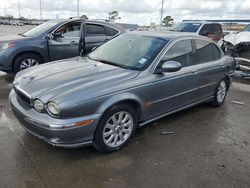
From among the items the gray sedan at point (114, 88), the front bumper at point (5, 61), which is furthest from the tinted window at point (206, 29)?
the front bumper at point (5, 61)

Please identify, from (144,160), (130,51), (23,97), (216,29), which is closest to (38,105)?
(23,97)

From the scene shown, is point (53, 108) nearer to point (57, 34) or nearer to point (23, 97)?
point (23, 97)

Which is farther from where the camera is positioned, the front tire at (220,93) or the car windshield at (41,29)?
the car windshield at (41,29)

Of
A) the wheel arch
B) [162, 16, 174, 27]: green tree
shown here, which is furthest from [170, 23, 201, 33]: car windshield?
[162, 16, 174, 27]: green tree

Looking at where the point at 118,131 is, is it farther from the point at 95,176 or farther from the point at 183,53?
the point at 183,53

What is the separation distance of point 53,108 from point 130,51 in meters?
1.71

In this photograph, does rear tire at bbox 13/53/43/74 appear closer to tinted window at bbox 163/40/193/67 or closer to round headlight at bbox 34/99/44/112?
round headlight at bbox 34/99/44/112

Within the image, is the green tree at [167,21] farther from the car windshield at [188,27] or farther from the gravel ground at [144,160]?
the gravel ground at [144,160]

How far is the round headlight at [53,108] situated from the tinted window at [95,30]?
15.7 ft

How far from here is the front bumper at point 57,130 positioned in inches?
113

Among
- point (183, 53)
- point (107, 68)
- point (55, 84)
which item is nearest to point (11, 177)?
point (55, 84)

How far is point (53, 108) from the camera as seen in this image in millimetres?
2871

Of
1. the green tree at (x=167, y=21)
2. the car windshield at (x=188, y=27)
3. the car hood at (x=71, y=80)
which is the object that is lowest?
the green tree at (x=167, y=21)

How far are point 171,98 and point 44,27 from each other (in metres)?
4.78
